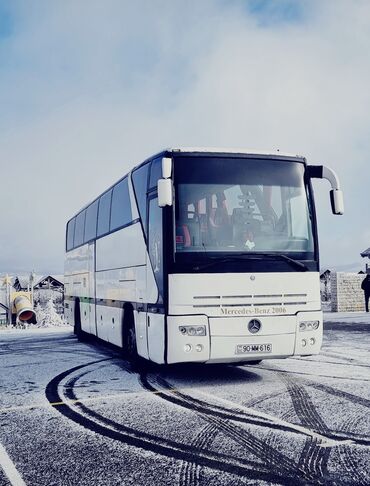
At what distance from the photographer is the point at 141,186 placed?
30.0 ft

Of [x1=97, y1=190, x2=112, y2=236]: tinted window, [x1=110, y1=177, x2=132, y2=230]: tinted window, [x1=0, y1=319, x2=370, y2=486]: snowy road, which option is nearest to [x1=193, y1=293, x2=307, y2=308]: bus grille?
[x1=0, y1=319, x2=370, y2=486]: snowy road

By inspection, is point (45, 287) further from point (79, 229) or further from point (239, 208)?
point (239, 208)

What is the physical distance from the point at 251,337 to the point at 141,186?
3.14 meters

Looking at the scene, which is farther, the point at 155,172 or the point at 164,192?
the point at 155,172

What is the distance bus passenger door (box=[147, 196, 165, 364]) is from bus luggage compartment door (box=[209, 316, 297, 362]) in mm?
766

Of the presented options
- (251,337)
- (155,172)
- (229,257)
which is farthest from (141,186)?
(251,337)

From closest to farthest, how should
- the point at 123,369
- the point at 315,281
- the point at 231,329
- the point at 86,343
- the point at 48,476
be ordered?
the point at 48,476, the point at 231,329, the point at 315,281, the point at 123,369, the point at 86,343

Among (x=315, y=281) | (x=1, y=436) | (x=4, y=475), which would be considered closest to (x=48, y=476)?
(x=4, y=475)

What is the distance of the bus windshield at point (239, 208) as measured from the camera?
25.6ft

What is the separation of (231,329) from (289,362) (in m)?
3.20

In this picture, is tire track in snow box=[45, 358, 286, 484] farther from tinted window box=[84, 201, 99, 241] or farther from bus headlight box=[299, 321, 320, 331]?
tinted window box=[84, 201, 99, 241]

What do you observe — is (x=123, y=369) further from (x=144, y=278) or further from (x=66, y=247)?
(x=66, y=247)

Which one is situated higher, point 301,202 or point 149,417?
point 301,202

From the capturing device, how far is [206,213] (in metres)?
7.87
